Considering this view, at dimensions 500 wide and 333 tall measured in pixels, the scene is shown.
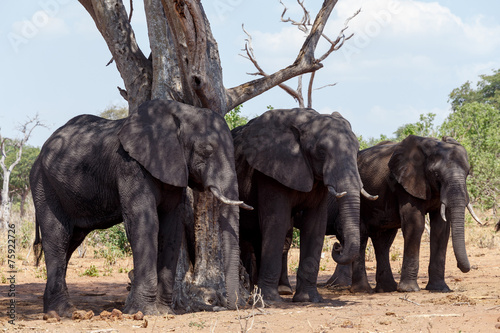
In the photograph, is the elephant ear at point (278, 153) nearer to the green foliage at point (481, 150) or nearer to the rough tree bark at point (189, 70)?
the rough tree bark at point (189, 70)

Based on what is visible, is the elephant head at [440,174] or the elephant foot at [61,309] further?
the elephant head at [440,174]

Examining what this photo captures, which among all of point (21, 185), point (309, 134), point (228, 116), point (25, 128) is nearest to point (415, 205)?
point (309, 134)

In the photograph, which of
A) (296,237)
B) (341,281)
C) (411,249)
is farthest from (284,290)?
(296,237)

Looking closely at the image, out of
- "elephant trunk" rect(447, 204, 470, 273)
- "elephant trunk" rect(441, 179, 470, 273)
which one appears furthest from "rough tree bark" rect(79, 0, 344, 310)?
"elephant trunk" rect(447, 204, 470, 273)

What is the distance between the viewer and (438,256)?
9.60 metres

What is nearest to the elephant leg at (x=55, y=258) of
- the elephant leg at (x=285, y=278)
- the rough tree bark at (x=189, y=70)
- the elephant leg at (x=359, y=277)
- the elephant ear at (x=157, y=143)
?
the rough tree bark at (x=189, y=70)

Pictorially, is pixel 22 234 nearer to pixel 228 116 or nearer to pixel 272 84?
pixel 228 116

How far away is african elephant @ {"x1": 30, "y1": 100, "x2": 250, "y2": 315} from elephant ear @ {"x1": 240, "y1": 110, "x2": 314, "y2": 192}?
1.23m

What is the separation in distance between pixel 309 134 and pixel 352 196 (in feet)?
3.33

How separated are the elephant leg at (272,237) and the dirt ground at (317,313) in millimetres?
368

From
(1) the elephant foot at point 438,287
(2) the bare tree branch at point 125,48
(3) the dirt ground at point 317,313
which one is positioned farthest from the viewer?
(1) the elephant foot at point 438,287

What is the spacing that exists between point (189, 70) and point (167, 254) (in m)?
2.02

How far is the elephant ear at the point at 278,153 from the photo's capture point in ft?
26.9

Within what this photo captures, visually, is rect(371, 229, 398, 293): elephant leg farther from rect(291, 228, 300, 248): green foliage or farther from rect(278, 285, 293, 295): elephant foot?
rect(291, 228, 300, 248): green foliage
